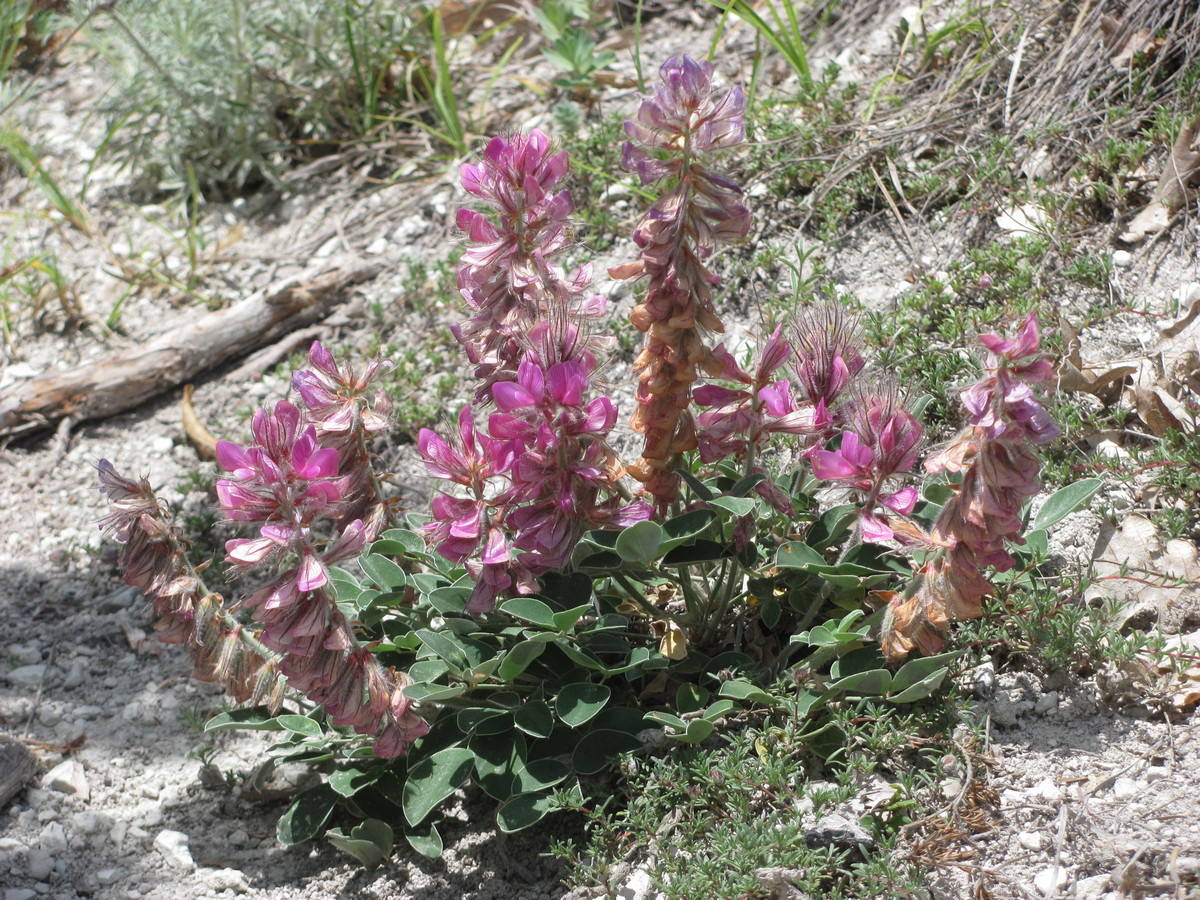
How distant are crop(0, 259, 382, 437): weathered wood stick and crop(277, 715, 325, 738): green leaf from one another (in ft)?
8.50

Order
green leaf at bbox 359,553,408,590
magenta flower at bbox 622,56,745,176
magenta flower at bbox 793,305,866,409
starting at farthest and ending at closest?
green leaf at bbox 359,553,408,590 → magenta flower at bbox 793,305,866,409 → magenta flower at bbox 622,56,745,176

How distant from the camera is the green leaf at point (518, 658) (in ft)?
7.11

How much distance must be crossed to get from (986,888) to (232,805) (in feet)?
6.36

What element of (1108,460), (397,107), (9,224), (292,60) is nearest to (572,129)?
(397,107)

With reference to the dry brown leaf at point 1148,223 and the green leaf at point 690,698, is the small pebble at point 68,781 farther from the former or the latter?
the dry brown leaf at point 1148,223

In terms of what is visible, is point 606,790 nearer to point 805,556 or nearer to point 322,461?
point 805,556

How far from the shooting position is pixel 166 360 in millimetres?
4562

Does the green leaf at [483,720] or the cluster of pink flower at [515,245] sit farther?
the green leaf at [483,720]

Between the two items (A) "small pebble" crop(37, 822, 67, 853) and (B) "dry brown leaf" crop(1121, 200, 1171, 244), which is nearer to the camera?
(A) "small pebble" crop(37, 822, 67, 853)

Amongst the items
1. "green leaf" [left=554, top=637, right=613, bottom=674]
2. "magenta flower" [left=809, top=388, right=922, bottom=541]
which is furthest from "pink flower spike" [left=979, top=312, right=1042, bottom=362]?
"green leaf" [left=554, top=637, right=613, bottom=674]

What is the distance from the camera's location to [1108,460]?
2836mm

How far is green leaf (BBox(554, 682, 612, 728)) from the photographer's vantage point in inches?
84.6

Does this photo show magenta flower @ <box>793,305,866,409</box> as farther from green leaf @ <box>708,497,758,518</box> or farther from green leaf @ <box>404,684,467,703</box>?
green leaf @ <box>404,684,467,703</box>

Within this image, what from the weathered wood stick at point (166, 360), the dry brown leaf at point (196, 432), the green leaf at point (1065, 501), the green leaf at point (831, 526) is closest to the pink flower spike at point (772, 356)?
the green leaf at point (831, 526)
